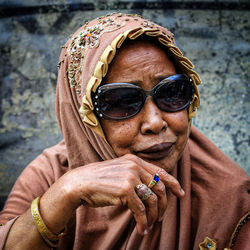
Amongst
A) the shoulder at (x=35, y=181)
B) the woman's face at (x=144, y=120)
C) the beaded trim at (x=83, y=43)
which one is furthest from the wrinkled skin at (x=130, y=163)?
the shoulder at (x=35, y=181)

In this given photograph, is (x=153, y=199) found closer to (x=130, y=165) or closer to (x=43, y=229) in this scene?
(x=130, y=165)

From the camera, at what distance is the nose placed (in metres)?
1.52

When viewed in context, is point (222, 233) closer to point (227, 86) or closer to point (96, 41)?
point (96, 41)

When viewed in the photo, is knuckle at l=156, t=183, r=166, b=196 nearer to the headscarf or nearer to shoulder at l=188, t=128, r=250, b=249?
the headscarf

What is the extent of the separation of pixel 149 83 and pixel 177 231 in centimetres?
102

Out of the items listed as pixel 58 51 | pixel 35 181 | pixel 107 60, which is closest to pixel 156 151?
pixel 107 60

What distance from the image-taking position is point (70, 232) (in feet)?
6.39

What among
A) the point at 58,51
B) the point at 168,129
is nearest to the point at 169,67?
the point at 168,129

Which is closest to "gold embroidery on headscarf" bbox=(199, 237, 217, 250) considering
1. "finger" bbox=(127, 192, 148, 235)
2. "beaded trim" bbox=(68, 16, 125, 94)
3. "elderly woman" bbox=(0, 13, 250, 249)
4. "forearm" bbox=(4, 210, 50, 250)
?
"elderly woman" bbox=(0, 13, 250, 249)

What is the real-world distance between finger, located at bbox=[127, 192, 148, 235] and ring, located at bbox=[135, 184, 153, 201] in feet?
0.10

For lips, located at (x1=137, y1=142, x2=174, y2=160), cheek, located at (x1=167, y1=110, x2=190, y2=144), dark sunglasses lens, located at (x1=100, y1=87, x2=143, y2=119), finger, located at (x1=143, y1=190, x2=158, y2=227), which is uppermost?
dark sunglasses lens, located at (x1=100, y1=87, x2=143, y2=119)

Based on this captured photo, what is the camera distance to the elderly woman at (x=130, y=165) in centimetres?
148

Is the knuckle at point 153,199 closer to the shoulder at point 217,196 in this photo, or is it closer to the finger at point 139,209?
the finger at point 139,209

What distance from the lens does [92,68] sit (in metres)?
1.59
